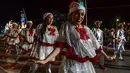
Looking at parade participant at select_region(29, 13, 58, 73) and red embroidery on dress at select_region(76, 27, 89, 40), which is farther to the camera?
parade participant at select_region(29, 13, 58, 73)

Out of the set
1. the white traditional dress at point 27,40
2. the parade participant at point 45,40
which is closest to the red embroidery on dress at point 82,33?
the parade participant at point 45,40

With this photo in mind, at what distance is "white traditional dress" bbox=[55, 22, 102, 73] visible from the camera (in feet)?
13.9

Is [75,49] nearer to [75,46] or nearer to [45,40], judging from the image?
[75,46]

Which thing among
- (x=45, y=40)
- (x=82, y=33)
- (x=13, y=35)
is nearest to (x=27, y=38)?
(x=45, y=40)

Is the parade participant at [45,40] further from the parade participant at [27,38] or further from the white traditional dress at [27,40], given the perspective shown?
the white traditional dress at [27,40]

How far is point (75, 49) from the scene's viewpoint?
4.25m

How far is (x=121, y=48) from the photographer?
50.0ft

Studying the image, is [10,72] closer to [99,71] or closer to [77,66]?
[99,71]

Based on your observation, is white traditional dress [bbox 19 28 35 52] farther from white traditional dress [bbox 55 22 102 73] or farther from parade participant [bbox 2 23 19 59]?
white traditional dress [bbox 55 22 102 73]

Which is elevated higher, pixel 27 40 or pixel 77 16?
pixel 77 16


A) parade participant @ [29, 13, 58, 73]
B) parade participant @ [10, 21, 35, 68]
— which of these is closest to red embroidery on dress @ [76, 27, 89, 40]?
parade participant @ [29, 13, 58, 73]

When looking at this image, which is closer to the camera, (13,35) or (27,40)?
(27,40)

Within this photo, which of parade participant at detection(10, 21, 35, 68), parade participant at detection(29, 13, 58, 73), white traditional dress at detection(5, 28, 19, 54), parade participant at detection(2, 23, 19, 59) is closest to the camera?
parade participant at detection(29, 13, 58, 73)

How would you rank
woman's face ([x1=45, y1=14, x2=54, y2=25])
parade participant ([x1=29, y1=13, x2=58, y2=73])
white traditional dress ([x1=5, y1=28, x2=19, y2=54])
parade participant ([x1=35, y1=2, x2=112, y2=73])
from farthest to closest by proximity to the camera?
white traditional dress ([x1=5, y1=28, x2=19, y2=54])
parade participant ([x1=29, y1=13, x2=58, y2=73])
woman's face ([x1=45, y1=14, x2=54, y2=25])
parade participant ([x1=35, y1=2, x2=112, y2=73])
